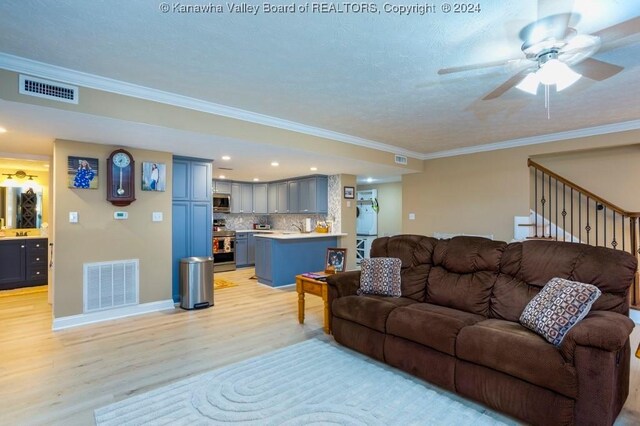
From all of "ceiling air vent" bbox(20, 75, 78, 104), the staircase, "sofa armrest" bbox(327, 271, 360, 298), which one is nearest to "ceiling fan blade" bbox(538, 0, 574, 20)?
"sofa armrest" bbox(327, 271, 360, 298)

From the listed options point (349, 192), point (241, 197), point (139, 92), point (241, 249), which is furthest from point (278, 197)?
point (139, 92)

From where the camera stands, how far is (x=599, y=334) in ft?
6.05

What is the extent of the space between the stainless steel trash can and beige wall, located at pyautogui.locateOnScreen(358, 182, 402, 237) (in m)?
5.69

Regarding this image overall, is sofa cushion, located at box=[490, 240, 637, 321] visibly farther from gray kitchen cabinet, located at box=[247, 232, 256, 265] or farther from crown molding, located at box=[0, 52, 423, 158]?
gray kitchen cabinet, located at box=[247, 232, 256, 265]

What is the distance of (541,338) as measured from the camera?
2180 mm

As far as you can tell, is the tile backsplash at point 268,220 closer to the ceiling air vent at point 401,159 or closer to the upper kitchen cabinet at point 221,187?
the upper kitchen cabinet at point 221,187

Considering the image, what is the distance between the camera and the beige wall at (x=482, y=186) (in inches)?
199

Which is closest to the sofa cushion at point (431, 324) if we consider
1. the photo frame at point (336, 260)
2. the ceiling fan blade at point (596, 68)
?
the photo frame at point (336, 260)

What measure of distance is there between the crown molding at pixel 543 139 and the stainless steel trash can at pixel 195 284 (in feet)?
15.2

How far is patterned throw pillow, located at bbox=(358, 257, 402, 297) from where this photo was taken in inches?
133

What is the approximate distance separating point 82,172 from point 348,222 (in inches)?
189

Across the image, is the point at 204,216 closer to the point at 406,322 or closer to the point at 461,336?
the point at 406,322

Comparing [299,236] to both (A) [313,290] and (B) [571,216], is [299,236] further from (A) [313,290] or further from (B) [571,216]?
(B) [571,216]

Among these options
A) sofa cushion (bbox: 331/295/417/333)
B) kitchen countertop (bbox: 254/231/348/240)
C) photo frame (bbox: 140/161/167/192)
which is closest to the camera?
sofa cushion (bbox: 331/295/417/333)
